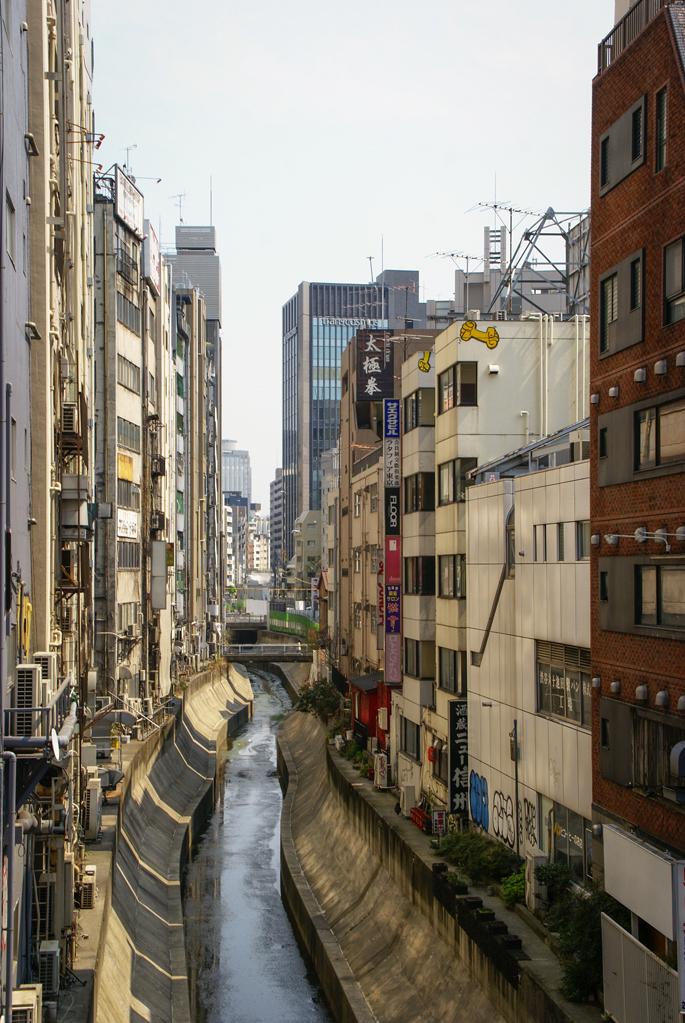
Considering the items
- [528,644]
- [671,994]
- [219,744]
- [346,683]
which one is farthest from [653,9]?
[219,744]

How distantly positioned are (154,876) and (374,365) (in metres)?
30.7

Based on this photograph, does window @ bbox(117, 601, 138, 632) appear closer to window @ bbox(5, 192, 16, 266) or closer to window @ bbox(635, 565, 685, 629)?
window @ bbox(5, 192, 16, 266)

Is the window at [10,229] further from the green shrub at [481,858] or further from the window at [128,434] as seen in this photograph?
the window at [128,434]

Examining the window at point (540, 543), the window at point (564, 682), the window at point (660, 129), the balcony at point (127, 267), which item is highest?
the balcony at point (127, 267)

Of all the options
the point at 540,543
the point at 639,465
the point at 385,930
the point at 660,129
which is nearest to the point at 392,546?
the point at 540,543

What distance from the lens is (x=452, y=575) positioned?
34406 mm

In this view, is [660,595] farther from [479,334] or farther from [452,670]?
[452,670]

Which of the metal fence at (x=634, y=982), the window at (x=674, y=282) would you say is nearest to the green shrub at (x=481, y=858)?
the metal fence at (x=634, y=982)

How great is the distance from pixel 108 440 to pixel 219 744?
33.1 metres

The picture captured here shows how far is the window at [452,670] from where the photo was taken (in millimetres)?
33094

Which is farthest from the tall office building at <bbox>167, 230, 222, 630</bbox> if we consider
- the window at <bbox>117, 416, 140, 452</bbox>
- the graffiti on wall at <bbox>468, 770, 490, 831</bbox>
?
the graffiti on wall at <bbox>468, 770, 490, 831</bbox>

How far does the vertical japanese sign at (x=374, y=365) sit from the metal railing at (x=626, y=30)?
35.9 meters

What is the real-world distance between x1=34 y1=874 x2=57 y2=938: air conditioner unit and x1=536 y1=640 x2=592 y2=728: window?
12.0 meters

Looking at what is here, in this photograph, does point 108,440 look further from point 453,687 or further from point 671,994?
point 671,994
